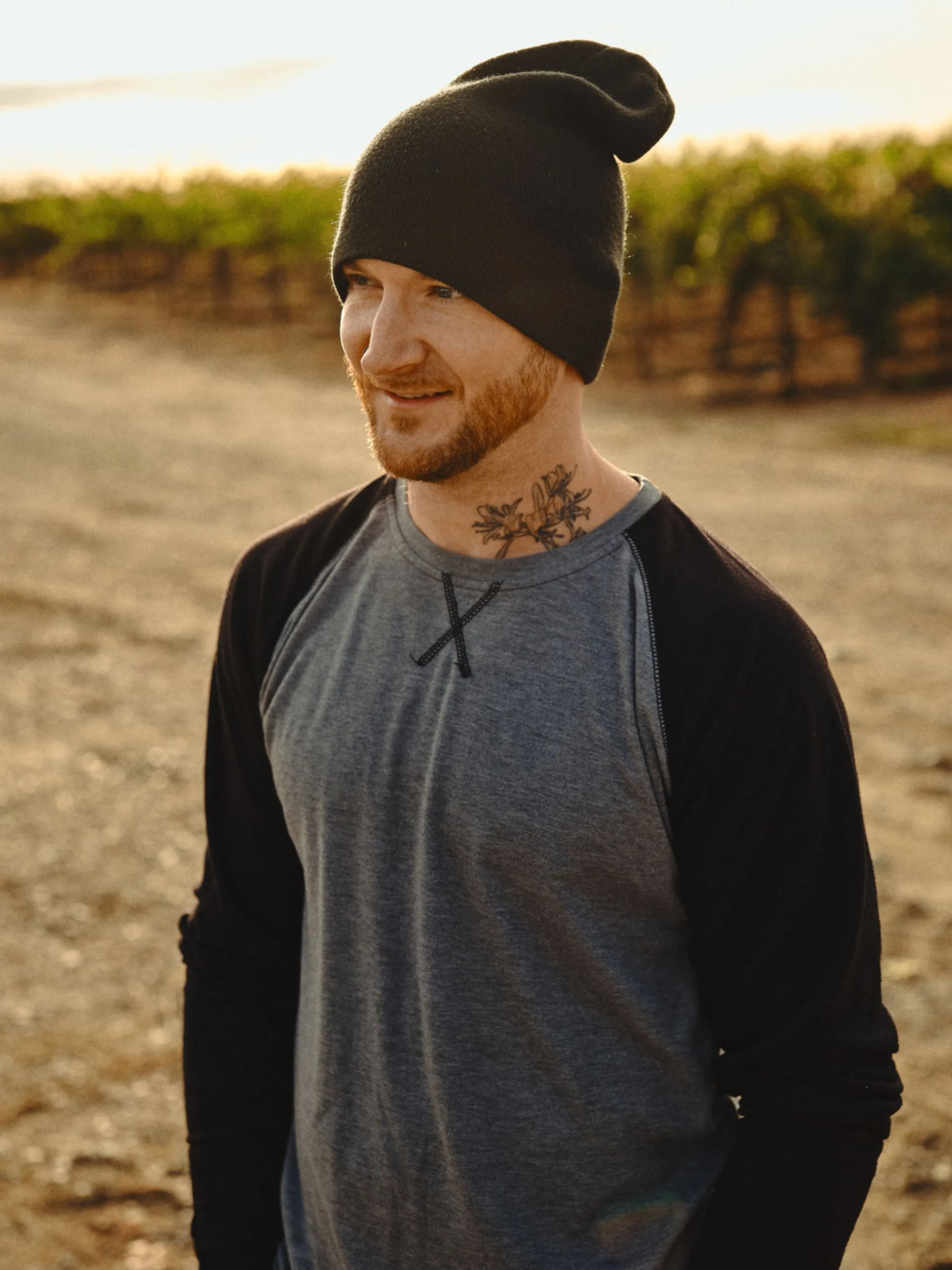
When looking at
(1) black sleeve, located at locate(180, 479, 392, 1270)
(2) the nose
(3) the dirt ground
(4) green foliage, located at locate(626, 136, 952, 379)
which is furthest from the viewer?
(4) green foliage, located at locate(626, 136, 952, 379)

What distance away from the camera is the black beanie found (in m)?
1.74

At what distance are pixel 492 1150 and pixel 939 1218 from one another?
6.57ft

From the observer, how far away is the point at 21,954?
428 cm

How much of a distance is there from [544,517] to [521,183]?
1.52 ft

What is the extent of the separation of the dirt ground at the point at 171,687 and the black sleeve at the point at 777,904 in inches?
67.6

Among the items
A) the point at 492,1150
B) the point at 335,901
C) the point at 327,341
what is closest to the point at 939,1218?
the point at 492,1150

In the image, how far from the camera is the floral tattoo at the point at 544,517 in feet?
5.86

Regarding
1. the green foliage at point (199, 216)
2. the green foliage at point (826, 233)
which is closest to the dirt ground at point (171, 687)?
the green foliage at point (826, 233)

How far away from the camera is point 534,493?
1.79 metres

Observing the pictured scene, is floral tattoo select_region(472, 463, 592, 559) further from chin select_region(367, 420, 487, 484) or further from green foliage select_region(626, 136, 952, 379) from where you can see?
green foliage select_region(626, 136, 952, 379)

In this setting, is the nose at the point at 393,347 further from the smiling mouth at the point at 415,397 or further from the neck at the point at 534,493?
the neck at the point at 534,493

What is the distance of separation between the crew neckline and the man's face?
0.12m

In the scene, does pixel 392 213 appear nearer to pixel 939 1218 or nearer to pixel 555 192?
pixel 555 192

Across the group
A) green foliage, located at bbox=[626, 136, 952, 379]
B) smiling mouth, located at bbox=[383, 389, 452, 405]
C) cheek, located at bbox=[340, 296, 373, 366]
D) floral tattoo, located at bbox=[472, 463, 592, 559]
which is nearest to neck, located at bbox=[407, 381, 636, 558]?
floral tattoo, located at bbox=[472, 463, 592, 559]
